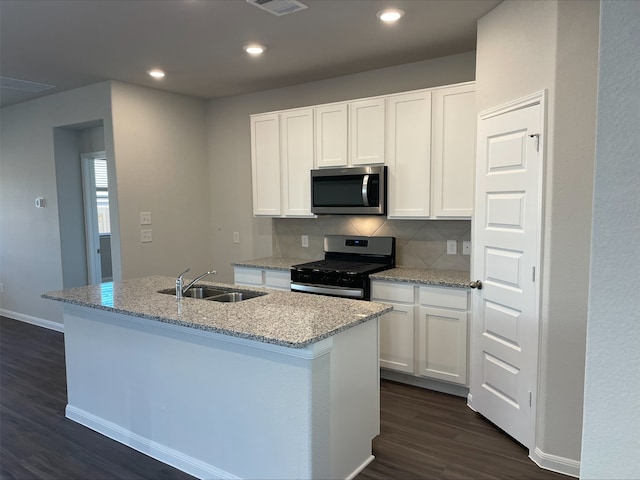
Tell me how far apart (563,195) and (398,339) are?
174 centimetres

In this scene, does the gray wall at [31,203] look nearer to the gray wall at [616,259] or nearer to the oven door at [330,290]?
the oven door at [330,290]

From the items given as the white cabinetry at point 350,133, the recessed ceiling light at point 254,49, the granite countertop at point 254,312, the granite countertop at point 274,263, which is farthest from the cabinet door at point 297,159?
the granite countertop at point 254,312

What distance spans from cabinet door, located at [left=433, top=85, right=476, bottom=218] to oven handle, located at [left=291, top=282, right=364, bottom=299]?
915mm

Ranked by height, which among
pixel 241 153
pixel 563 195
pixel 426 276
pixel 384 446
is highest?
pixel 241 153

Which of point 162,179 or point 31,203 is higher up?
point 162,179

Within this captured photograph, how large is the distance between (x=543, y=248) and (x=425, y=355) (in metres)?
1.41

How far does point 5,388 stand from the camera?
145 inches

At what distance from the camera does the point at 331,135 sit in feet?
13.1

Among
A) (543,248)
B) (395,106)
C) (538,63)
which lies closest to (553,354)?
(543,248)

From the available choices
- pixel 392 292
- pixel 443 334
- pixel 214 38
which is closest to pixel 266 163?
pixel 214 38

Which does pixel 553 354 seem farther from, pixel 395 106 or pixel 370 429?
pixel 395 106

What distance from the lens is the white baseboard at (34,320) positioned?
5.30 metres

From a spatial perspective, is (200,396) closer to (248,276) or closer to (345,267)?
(345,267)

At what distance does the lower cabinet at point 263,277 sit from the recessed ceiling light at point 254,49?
73.8 inches
